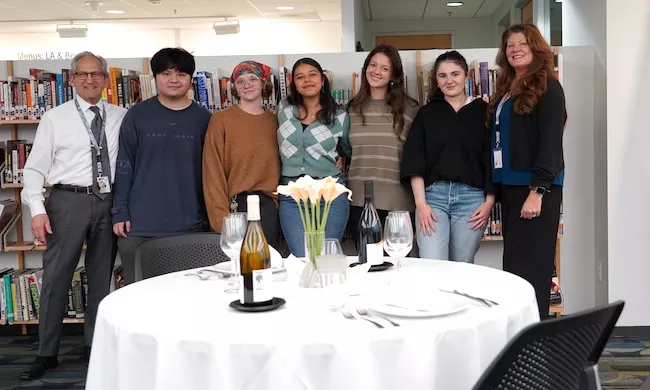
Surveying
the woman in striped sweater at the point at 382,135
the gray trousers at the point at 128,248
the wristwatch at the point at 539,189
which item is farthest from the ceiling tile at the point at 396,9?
the wristwatch at the point at 539,189

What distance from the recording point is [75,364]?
12.5 ft

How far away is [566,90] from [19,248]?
3609 mm

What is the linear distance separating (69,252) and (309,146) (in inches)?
55.3

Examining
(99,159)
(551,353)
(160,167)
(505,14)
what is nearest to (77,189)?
(99,159)

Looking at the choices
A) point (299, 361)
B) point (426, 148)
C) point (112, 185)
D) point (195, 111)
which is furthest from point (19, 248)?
point (299, 361)

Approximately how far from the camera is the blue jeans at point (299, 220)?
332 cm

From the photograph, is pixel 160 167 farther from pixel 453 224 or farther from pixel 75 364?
pixel 453 224

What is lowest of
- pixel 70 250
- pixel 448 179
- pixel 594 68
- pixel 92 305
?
pixel 92 305

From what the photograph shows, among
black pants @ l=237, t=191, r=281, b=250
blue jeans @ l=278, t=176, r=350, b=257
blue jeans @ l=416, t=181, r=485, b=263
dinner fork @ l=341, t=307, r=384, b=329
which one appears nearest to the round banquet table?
dinner fork @ l=341, t=307, r=384, b=329

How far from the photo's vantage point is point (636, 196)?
411 cm

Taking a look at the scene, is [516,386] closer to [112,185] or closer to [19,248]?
[112,185]

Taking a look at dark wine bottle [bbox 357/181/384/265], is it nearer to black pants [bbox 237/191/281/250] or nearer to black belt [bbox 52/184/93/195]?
black pants [bbox 237/191/281/250]

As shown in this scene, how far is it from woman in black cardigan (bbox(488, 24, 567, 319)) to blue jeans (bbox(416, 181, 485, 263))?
5.9 inches

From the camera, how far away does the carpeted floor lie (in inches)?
134
